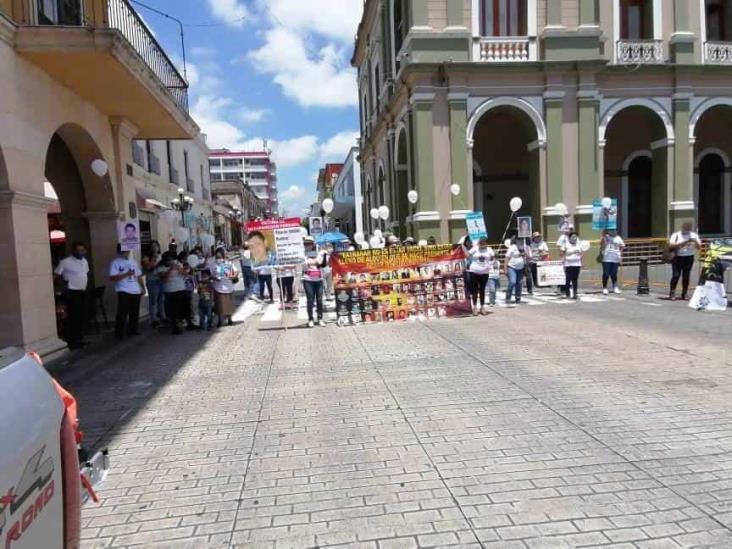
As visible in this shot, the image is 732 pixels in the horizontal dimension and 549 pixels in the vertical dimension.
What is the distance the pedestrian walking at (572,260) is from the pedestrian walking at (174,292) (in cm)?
856

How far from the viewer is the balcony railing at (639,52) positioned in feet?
66.4

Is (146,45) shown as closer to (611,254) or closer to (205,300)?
(205,300)

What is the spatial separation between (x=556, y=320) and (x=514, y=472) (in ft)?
22.9

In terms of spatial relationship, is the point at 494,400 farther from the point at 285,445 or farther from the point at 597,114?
the point at 597,114

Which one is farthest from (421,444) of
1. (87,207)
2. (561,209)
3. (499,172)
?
(499,172)

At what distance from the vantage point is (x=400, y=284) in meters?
11.4

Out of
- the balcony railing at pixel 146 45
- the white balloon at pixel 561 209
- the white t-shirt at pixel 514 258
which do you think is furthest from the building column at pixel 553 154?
the balcony railing at pixel 146 45

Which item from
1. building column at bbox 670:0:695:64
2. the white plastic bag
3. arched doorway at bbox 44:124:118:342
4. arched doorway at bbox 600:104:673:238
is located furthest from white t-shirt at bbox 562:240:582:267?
building column at bbox 670:0:695:64

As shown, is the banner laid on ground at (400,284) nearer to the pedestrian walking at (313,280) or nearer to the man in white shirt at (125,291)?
the pedestrian walking at (313,280)

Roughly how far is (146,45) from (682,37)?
61.3 ft

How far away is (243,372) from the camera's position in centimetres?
717

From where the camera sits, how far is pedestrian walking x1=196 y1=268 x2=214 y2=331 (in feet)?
36.2

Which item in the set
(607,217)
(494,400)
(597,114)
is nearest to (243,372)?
(494,400)

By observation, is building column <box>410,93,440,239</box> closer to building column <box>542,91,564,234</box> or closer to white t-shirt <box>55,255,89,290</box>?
building column <box>542,91,564,234</box>
